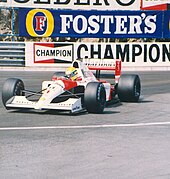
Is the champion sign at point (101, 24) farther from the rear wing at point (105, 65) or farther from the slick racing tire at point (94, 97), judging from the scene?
the slick racing tire at point (94, 97)

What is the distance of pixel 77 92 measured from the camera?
12.1 metres

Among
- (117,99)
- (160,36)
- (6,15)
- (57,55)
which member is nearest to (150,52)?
(160,36)

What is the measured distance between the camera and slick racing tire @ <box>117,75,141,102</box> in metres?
13.0

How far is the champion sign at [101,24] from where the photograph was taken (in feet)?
81.3

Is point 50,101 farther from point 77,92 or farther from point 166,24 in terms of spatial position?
→ point 166,24

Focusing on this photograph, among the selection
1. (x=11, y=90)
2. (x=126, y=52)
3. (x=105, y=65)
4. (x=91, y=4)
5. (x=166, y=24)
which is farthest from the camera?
(x=91, y=4)

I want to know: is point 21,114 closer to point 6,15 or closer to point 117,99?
point 117,99

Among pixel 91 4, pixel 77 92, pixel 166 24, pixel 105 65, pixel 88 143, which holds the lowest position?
pixel 88 143

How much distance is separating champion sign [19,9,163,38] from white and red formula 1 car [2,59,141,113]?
11.4 m

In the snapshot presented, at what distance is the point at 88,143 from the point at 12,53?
51.5 feet

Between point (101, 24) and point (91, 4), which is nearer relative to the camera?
point (101, 24)

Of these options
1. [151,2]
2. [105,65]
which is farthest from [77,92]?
[151,2]

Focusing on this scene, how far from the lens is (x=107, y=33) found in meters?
25.0

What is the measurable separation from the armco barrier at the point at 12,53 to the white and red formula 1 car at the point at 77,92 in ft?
34.4
